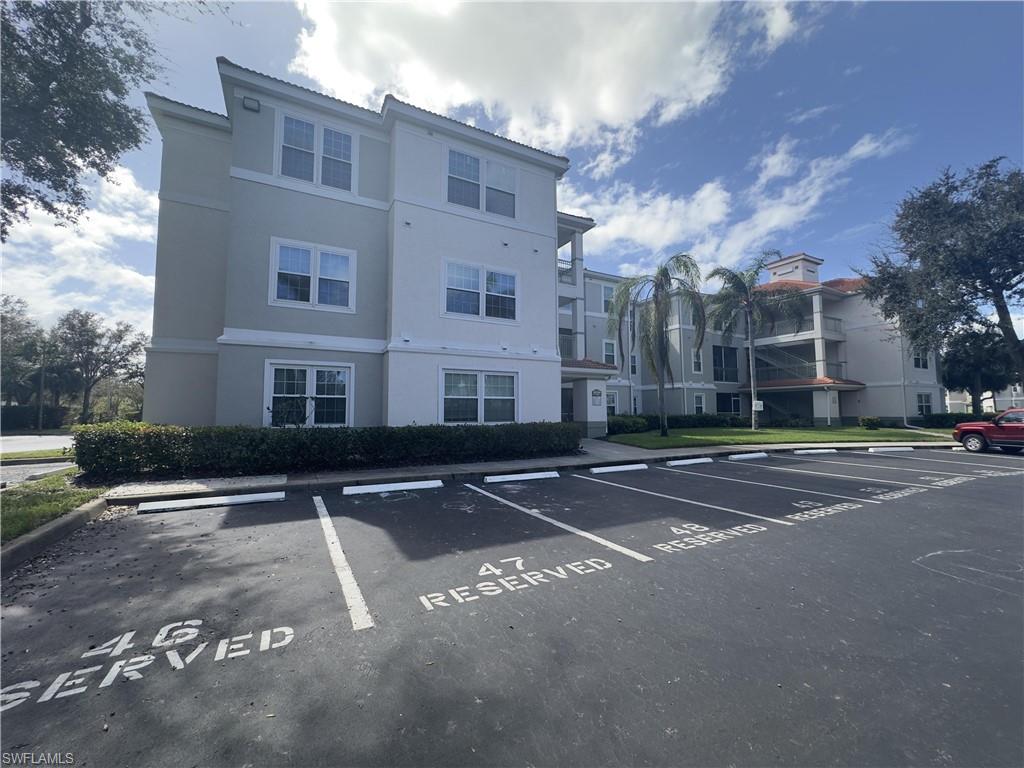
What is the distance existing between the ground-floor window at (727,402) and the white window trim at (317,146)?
29.6 meters

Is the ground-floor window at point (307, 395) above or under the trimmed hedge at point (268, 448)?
above

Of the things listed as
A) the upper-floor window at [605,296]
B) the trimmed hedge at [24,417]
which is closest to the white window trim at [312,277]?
the upper-floor window at [605,296]

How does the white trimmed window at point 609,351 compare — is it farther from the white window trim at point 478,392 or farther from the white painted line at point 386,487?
the white painted line at point 386,487

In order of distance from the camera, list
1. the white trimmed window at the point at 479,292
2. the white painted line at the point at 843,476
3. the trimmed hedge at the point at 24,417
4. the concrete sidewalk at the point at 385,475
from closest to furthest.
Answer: the concrete sidewalk at the point at 385,475
the white painted line at the point at 843,476
the white trimmed window at the point at 479,292
the trimmed hedge at the point at 24,417

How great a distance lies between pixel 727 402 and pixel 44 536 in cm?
3627

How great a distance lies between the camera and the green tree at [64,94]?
7988 millimetres

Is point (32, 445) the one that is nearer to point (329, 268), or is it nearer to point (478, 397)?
point (329, 268)

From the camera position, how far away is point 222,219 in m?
13.3

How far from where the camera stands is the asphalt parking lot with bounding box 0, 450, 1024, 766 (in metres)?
2.30

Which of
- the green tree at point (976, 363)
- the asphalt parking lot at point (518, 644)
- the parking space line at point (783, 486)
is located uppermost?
the green tree at point (976, 363)

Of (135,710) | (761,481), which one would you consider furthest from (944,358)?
(135,710)

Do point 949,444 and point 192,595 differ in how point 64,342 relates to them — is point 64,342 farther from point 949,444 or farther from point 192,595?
point 949,444

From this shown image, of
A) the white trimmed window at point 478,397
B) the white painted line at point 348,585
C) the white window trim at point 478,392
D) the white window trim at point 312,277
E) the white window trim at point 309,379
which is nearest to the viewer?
the white painted line at point 348,585

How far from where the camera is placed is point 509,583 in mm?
4344
